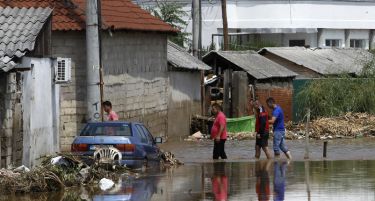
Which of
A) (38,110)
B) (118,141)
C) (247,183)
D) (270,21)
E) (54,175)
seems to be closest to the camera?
(54,175)

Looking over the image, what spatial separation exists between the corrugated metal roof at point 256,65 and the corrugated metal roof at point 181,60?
224 cm

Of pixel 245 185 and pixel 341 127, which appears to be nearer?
pixel 245 185

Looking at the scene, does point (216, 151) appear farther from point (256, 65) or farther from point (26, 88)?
point (256, 65)

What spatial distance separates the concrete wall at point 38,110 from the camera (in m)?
22.3

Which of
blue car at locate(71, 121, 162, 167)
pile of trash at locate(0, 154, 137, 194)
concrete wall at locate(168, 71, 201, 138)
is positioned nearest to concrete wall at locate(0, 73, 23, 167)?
pile of trash at locate(0, 154, 137, 194)

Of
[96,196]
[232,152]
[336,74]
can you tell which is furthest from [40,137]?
[336,74]

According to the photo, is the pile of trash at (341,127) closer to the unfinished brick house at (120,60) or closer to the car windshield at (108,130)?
the unfinished brick house at (120,60)

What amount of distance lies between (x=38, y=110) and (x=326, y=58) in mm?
27778

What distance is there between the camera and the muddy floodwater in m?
18.3

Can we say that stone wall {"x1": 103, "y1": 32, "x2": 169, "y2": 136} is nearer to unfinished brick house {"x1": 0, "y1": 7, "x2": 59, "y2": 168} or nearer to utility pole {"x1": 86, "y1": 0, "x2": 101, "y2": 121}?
utility pole {"x1": 86, "y1": 0, "x2": 101, "y2": 121}

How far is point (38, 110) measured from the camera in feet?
77.9

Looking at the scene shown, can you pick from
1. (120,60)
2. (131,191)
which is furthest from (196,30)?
(131,191)

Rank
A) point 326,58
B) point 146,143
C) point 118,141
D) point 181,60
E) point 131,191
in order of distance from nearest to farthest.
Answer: point 131,191
point 118,141
point 146,143
point 181,60
point 326,58

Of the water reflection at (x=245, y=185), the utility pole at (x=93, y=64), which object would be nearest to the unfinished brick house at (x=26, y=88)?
the water reflection at (x=245, y=185)
